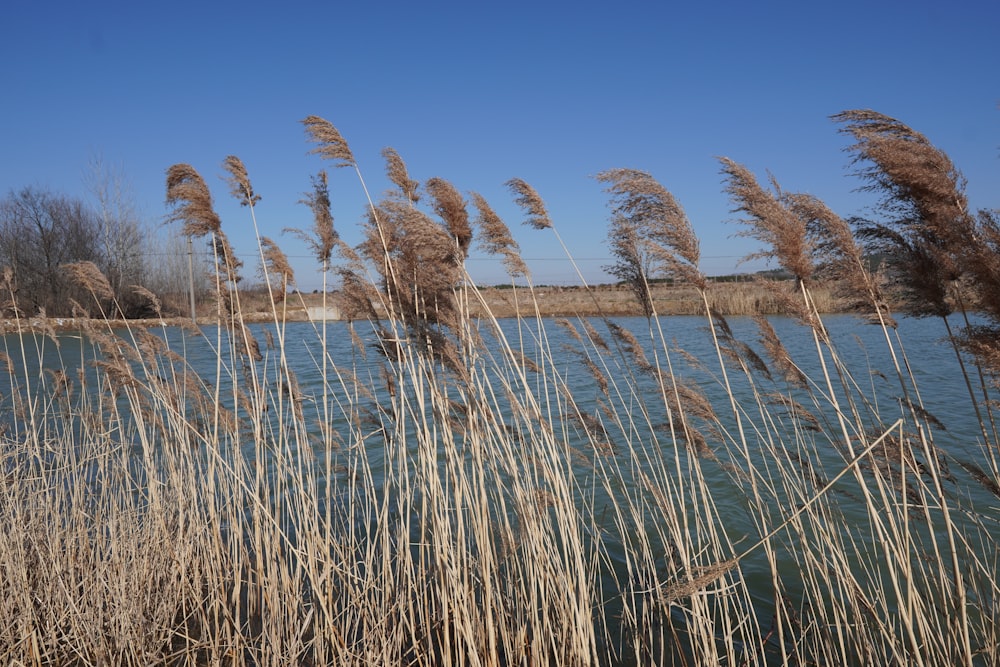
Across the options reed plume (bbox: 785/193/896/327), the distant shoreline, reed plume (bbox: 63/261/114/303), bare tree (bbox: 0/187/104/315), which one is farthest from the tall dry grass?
bare tree (bbox: 0/187/104/315)

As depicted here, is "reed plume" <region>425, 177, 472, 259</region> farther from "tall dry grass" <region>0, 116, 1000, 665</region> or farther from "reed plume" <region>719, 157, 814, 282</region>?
"reed plume" <region>719, 157, 814, 282</region>

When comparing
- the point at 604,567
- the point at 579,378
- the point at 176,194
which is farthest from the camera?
the point at 579,378

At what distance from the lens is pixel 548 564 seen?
258cm

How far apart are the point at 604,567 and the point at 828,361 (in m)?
8.26

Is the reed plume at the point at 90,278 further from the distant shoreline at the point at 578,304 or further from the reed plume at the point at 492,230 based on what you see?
the reed plume at the point at 492,230

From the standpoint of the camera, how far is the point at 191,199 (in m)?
3.18

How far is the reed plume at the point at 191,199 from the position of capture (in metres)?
3.17

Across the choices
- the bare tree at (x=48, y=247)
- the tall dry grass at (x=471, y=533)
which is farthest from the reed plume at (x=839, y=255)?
the bare tree at (x=48, y=247)

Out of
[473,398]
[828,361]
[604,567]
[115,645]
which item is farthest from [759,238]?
[828,361]

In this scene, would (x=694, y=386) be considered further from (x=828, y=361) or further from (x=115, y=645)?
(x=828, y=361)

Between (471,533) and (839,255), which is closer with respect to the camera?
(839,255)

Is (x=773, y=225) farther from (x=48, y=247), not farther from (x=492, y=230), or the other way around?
(x=48, y=247)

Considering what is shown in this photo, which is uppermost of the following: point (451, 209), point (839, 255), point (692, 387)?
point (451, 209)

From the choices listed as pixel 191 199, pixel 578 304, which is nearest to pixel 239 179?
pixel 191 199
